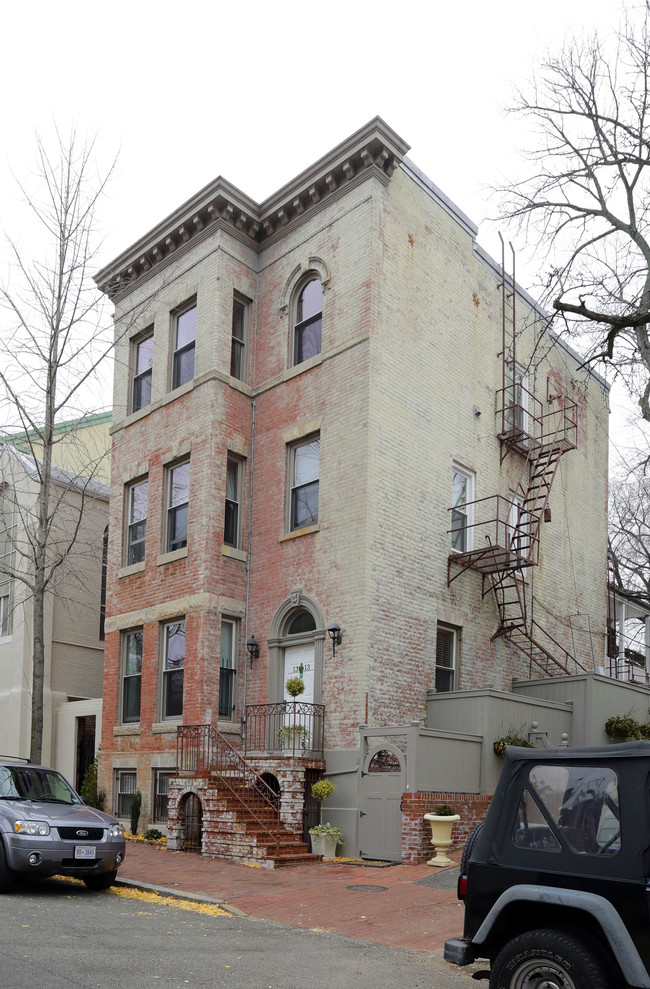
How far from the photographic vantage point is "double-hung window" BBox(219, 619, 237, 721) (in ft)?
60.4

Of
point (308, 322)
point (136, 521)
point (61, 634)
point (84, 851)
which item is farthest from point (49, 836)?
point (61, 634)

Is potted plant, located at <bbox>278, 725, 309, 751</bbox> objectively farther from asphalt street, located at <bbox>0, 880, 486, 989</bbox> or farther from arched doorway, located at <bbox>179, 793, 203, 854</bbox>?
asphalt street, located at <bbox>0, 880, 486, 989</bbox>

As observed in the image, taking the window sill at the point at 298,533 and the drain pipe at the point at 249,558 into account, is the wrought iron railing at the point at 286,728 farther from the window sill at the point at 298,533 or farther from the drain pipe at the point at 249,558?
the window sill at the point at 298,533

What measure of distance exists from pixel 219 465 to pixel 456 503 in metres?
4.85

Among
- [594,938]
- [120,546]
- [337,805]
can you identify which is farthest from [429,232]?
[594,938]

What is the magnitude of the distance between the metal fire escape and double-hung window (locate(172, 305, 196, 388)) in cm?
653

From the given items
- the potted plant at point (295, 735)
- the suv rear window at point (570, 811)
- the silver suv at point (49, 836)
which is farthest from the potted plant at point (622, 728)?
the suv rear window at point (570, 811)

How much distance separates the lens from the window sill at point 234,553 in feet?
61.5

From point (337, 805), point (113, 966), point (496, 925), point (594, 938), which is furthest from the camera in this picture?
point (337, 805)

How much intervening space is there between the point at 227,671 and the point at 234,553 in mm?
2297

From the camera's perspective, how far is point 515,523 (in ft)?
70.4

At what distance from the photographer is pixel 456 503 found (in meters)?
19.5

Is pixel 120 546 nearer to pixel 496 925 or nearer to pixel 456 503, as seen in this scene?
pixel 456 503

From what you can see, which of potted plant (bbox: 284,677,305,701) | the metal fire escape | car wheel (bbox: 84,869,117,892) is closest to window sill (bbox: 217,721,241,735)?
potted plant (bbox: 284,677,305,701)
